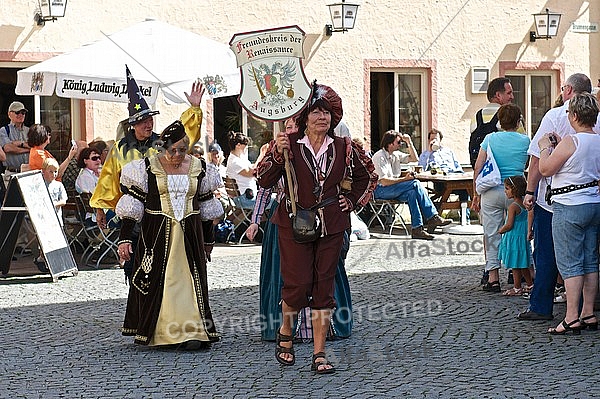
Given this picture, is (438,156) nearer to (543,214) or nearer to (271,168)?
(543,214)

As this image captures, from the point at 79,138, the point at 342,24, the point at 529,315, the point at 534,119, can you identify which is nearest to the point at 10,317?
the point at 529,315

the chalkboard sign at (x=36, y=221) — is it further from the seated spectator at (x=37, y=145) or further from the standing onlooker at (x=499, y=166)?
the standing onlooker at (x=499, y=166)

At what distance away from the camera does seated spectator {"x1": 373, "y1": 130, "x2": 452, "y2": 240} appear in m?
16.0

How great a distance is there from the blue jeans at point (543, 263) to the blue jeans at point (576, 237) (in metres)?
0.41

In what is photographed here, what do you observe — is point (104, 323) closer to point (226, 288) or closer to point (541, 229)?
point (226, 288)

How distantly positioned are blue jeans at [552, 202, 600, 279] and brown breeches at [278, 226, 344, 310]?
1919 millimetres

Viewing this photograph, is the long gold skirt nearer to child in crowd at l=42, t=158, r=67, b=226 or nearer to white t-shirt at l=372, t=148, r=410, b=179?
child in crowd at l=42, t=158, r=67, b=226

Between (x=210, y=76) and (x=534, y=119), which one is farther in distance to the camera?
(x=534, y=119)

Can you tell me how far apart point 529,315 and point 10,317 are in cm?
435

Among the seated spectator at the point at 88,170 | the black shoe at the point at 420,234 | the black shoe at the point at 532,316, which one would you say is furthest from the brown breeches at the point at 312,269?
the black shoe at the point at 420,234

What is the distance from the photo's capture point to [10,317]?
395 inches

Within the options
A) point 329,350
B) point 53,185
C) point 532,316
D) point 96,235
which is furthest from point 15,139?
point 532,316

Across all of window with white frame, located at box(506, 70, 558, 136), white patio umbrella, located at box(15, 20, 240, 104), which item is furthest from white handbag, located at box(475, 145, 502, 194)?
window with white frame, located at box(506, 70, 558, 136)

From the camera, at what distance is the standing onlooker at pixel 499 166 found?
10.4 meters
